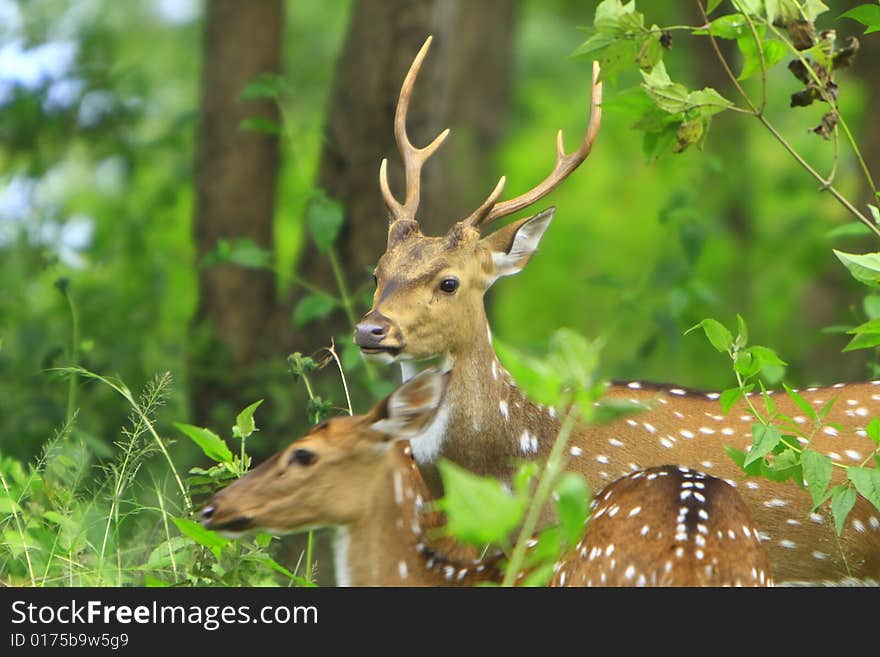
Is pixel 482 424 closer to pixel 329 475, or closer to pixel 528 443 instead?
pixel 528 443

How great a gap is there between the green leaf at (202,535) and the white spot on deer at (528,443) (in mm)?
1242

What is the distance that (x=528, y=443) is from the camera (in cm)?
562

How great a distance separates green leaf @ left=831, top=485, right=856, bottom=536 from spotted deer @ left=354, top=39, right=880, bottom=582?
24.0 inches

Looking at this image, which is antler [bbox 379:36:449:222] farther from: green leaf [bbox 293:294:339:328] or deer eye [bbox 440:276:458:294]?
green leaf [bbox 293:294:339:328]

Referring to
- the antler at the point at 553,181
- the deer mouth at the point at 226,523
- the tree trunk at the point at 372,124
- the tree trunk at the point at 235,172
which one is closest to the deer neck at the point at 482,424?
the antler at the point at 553,181

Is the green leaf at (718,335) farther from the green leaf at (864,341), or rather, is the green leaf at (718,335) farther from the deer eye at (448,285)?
the deer eye at (448,285)

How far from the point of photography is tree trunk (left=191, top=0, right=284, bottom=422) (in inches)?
365

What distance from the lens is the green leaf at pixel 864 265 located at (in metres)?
4.65

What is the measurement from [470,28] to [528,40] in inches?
399

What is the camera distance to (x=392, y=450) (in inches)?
190

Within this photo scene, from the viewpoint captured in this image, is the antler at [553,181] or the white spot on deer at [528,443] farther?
the antler at [553,181]

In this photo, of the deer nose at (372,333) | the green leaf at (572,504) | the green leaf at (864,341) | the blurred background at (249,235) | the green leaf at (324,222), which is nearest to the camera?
the green leaf at (572,504)
